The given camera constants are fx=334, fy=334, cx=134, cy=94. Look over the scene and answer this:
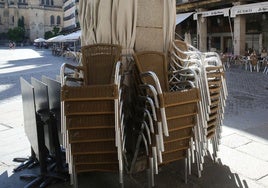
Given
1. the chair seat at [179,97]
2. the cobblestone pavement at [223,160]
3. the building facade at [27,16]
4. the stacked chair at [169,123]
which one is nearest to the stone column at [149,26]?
the stacked chair at [169,123]

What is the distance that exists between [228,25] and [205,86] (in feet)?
76.2

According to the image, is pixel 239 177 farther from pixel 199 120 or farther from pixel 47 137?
pixel 47 137

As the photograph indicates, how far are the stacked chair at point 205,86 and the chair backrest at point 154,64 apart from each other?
0.22 meters

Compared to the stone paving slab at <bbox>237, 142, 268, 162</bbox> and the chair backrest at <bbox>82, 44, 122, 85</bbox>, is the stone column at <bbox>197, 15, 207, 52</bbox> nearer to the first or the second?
the stone paving slab at <bbox>237, 142, 268, 162</bbox>

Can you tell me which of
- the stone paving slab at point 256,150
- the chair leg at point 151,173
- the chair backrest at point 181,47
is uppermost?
the chair backrest at point 181,47

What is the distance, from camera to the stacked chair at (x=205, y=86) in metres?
3.48

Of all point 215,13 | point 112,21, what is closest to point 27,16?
point 215,13

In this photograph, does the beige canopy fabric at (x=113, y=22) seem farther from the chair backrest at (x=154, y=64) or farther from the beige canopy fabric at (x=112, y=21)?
the chair backrest at (x=154, y=64)

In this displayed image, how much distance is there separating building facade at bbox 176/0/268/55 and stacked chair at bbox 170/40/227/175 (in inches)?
584

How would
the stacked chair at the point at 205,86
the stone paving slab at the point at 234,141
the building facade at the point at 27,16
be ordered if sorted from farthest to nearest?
the building facade at the point at 27,16, the stone paving slab at the point at 234,141, the stacked chair at the point at 205,86

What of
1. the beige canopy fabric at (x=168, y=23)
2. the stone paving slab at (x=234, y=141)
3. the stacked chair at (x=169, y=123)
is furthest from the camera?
the stone paving slab at (x=234, y=141)

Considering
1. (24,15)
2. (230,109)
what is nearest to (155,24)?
(230,109)

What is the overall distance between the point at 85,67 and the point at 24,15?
346ft

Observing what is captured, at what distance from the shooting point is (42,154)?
352 cm
